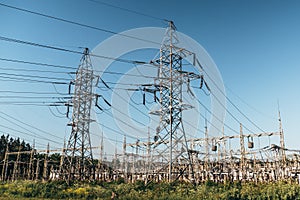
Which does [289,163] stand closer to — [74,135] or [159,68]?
[159,68]

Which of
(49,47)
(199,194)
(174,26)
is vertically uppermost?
(174,26)

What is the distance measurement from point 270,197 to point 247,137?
15.6 metres

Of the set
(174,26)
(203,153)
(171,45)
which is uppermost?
(174,26)

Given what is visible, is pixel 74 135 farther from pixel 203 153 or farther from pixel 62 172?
pixel 203 153

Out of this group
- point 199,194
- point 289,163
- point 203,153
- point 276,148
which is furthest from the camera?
point 203,153

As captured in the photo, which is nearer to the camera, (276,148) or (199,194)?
(199,194)

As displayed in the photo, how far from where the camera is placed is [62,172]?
2564 centimetres

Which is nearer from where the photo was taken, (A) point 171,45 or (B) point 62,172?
(A) point 171,45

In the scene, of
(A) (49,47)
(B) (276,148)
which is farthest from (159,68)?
(B) (276,148)

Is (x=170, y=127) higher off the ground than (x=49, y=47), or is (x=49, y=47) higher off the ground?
(x=49, y=47)

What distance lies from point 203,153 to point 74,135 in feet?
49.4

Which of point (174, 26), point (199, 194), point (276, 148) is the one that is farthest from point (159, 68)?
point (276, 148)

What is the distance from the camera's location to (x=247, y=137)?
28.3 m

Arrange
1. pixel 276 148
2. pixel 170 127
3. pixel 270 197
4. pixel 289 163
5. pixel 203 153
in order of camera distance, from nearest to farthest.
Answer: pixel 270 197 < pixel 170 127 < pixel 276 148 < pixel 289 163 < pixel 203 153
